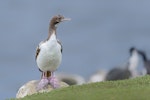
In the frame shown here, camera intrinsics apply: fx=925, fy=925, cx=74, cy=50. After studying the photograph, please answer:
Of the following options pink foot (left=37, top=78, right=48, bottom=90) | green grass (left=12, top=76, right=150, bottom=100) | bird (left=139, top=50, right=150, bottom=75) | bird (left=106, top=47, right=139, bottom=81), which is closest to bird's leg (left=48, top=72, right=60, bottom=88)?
pink foot (left=37, top=78, right=48, bottom=90)

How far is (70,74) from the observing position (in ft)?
122

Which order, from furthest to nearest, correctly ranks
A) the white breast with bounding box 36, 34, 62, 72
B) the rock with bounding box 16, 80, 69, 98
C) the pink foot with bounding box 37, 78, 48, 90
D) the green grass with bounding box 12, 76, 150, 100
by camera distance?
1. the rock with bounding box 16, 80, 69, 98
2. the pink foot with bounding box 37, 78, 48, 90
3. the white breast with bounding box 36, 34, 62, 72
4. the green grass with bounding box 12, 76, 150, 100

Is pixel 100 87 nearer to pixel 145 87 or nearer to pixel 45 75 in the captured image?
pixel 145 87

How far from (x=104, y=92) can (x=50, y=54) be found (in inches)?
116

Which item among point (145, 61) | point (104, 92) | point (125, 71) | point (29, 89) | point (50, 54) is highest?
point (145, 61)

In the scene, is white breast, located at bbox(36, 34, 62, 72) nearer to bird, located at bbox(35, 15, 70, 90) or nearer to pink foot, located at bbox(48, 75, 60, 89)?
bird, located at bbox(35, 15, 70, 90)

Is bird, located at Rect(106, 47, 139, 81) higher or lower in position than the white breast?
higher

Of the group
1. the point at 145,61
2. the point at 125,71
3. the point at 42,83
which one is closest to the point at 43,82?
the point at 42,83

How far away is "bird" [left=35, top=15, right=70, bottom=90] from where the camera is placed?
73.4 feet

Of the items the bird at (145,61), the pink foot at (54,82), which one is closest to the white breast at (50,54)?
the pink foot at (54,82)

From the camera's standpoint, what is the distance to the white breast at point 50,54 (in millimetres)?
22328

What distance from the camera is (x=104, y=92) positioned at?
781 inches

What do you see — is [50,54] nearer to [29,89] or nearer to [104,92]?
[29,89]

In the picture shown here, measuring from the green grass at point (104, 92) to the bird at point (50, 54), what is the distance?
1699 millimetres
